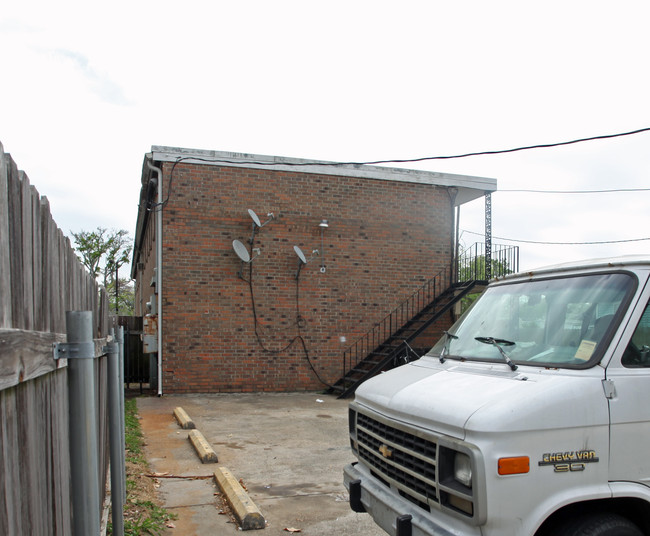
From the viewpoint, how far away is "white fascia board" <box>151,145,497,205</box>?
13547 millimetres

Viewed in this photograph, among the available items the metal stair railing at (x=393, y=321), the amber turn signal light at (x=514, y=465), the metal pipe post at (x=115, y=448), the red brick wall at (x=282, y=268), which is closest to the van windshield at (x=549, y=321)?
the amber turn signal light at (x=514, y=465)

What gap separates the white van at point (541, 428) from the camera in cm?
289

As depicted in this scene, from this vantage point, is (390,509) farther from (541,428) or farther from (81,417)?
(81,417)

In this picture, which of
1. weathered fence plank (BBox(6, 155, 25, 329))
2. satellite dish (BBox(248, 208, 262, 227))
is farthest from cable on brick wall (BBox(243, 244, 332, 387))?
weathered fence plank (BBox(6, 155, 25, 329))

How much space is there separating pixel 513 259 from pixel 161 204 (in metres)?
8.87

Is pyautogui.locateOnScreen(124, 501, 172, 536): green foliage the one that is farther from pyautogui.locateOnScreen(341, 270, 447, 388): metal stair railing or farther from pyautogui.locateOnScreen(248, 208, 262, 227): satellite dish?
pyautogui.locateOnScreen(341, 270, 447, 388): metal stair railing

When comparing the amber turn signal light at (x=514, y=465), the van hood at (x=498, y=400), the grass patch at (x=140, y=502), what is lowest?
the grass patch at (x=140, y=502)

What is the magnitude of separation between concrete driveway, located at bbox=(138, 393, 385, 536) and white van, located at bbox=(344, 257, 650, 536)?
1.60 meters

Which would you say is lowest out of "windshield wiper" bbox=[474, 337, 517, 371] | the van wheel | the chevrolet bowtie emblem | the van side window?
the van wheel

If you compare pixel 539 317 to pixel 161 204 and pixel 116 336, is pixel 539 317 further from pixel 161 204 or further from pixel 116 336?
pixel 161 204

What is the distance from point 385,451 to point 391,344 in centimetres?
1110

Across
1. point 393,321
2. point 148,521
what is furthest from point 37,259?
point 393,321

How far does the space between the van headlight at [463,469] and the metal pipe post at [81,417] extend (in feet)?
5.89

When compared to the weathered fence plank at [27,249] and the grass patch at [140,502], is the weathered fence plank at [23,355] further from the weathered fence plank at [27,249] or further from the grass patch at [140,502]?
the grass patch at [140,502]
